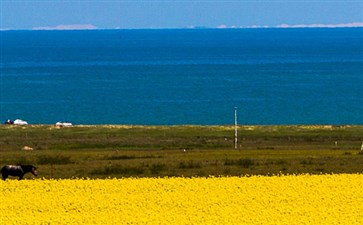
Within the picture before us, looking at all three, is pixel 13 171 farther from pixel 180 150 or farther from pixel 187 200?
pixel 180 150

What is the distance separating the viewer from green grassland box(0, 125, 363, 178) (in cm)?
5716

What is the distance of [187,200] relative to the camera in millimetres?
43125

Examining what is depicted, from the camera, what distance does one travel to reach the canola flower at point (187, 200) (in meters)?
38.9

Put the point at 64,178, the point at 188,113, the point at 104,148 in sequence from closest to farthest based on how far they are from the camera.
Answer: the point at 64,178 < the point at 104,148 < the point at 188,113

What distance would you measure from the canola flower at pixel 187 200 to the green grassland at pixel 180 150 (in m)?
6.91

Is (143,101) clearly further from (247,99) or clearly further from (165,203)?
(165,203)

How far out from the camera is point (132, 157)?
66.9 m

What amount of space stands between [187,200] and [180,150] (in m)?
32.1

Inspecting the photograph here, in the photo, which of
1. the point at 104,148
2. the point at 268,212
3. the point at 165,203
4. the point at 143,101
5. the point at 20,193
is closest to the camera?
the point at 268,212

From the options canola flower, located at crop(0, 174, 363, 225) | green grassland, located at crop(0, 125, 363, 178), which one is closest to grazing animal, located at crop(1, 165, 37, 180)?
canola flower, located at crop(0, 174, 363, 225)

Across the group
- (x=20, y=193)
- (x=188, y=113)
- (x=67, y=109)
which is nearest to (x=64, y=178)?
(x=20, y=193)

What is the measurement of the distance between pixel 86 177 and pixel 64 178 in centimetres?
130

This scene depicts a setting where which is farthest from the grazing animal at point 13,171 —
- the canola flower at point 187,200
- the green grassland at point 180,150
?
the green grassland at point 180,150

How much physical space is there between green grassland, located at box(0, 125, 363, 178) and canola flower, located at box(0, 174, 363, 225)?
22.7 ft
